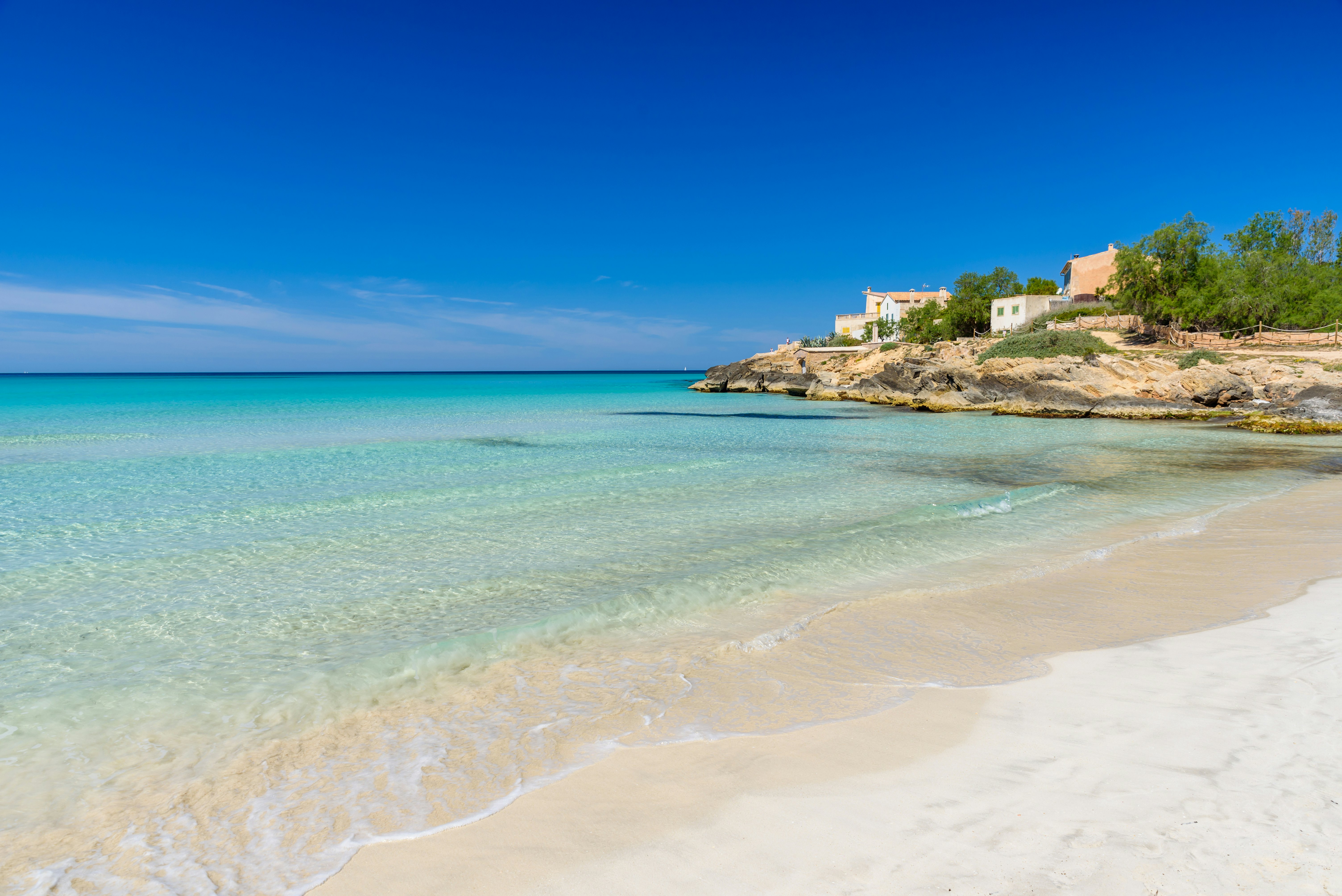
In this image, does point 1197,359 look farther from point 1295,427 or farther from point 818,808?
point 818,808

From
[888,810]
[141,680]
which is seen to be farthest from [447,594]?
[888,810]

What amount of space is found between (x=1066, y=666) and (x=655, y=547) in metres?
5.86

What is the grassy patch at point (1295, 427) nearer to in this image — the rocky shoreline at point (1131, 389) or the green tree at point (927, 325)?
the rocky shoreline at point (1131, 389)

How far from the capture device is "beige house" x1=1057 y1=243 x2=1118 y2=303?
7306cm

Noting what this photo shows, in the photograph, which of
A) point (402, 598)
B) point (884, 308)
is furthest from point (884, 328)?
point (402, 598)

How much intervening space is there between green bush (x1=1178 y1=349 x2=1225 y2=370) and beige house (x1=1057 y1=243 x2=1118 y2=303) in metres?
27.4

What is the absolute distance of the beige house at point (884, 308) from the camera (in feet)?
323

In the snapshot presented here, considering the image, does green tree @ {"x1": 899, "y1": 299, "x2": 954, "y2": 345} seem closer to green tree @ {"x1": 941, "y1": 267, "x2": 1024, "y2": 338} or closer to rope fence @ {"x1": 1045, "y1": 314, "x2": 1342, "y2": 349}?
green tree @ {"x1": 941, "y1": 267, "x2": 1024, "y2": 338}

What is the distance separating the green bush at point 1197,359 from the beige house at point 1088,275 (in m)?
27.4

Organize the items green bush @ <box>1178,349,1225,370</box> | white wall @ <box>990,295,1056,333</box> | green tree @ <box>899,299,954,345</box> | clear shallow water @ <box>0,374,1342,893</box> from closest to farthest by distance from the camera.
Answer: clear shallow water @ <box>0,374,1342,893</box>
green bush @ <box>1178,349,1225,370</box>
white wall @ <box>990,295,1056,333</box>
green tree @ <box>899,299,954,345</box>

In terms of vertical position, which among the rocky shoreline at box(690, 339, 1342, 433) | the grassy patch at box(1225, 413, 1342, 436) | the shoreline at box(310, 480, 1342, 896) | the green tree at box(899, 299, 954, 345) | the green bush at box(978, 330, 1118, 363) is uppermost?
the green tree at box(899, 299, 954, 345)

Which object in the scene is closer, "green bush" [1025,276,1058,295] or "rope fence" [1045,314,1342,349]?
"rope fence" [1045,314,1342,349]

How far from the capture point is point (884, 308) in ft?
334

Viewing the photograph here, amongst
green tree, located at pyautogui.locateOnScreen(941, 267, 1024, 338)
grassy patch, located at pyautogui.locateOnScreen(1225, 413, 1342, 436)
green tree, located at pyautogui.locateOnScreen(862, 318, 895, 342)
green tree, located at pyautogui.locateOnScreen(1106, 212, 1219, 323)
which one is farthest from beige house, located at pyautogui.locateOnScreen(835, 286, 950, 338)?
grassy patch, located at pyautogui.locateOnScreen(1225, 413, 1342, 436)
